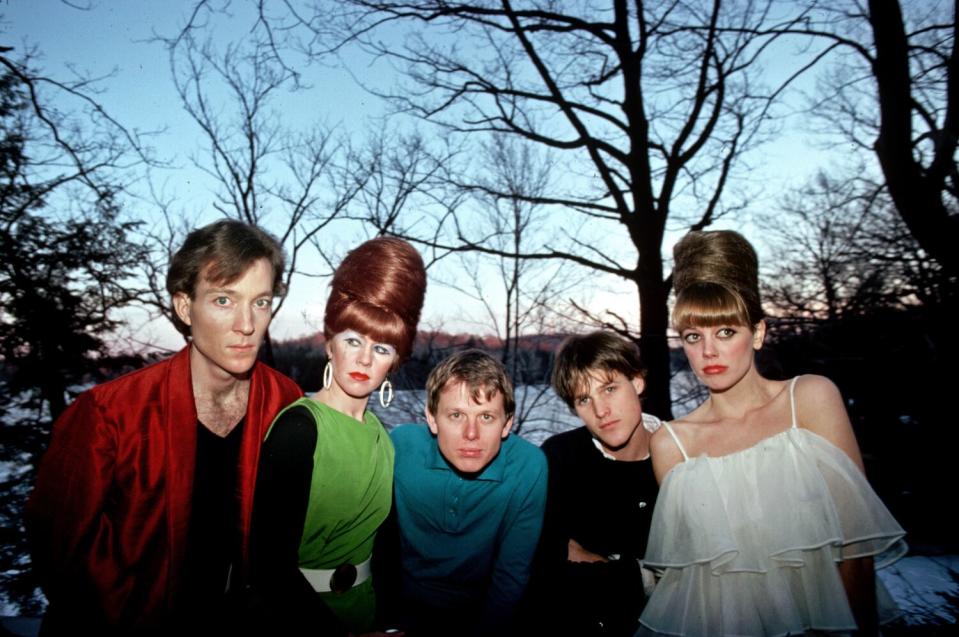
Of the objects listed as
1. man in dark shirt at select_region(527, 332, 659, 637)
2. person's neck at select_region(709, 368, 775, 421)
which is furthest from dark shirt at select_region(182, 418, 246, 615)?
person's neck at select_region(709, 368, 775, 421)

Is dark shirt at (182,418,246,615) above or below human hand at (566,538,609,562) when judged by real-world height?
above

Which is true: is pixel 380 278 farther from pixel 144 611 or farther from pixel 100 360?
pixel 100 360

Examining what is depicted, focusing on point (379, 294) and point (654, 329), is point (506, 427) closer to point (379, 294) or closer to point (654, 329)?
point (379, 294)

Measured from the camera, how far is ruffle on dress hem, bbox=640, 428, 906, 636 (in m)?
1.80

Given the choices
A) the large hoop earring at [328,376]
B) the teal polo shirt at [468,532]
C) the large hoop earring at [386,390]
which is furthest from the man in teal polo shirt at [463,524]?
the large hoop earring at [328,376]

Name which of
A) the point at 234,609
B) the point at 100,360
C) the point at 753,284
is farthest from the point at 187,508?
the point at 100,360

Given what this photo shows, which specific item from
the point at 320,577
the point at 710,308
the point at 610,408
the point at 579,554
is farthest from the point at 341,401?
the point at 710,308

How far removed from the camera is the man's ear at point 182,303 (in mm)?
2066

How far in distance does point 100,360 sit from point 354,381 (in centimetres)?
622

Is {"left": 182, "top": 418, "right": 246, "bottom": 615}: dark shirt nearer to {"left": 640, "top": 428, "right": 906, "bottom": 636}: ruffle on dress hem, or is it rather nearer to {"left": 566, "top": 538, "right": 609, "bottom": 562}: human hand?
{"left": 566, "top": 538, "right": 609, "bottom": 562}: human hand

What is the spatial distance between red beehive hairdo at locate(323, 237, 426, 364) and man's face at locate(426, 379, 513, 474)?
12.8 inches

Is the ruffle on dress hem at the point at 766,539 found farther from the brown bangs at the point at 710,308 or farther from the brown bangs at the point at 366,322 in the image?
the brown bangs at the point at 366,322

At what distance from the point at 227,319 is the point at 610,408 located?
1832 mm

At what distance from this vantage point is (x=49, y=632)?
175cm
